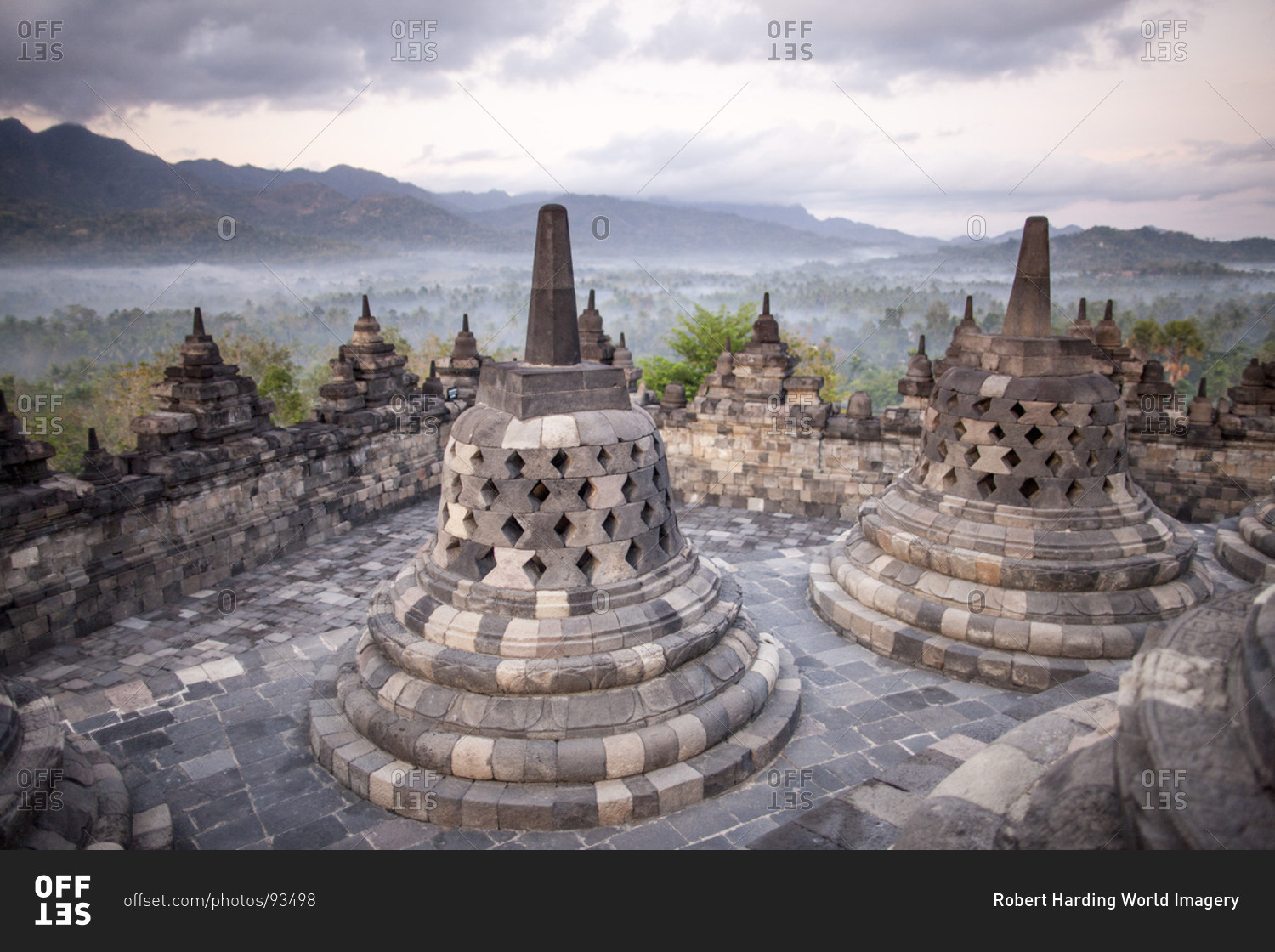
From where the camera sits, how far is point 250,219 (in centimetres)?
9881

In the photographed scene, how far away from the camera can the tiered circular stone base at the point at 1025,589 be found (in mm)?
6816

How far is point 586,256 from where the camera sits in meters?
186

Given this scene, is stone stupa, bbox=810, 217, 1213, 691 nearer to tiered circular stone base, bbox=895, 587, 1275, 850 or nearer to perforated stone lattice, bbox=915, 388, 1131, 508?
perforated stone lattice, bbox=915, 388, 1131, 508

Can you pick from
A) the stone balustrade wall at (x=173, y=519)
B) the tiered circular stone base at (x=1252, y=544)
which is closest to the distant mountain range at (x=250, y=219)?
the stone balustrade wall at (x=173, y=519)

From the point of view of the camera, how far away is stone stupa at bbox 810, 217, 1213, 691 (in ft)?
22.6

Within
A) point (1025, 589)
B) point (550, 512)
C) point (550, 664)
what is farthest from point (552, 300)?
point (1025, 589)

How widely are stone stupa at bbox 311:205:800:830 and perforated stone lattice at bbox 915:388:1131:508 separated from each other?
3.04 metres

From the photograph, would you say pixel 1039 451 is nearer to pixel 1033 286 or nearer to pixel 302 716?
pixel 1033 286

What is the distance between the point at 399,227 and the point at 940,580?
117734mm

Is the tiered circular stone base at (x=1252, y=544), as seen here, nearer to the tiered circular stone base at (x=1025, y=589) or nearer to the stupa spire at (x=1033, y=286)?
the tiered circular stone base at (x=1025, y=589)

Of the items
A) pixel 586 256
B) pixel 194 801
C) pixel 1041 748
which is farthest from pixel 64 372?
pixel 586 256

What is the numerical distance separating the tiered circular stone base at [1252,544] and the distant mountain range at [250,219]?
1252 cm

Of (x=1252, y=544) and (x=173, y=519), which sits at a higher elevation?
(x=1252, y=544)

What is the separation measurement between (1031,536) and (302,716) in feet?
21.7
